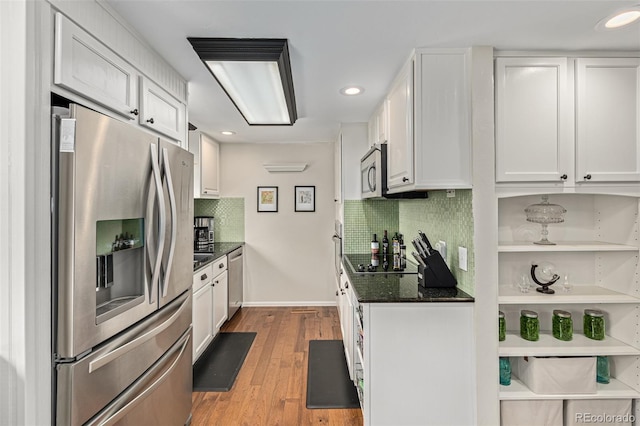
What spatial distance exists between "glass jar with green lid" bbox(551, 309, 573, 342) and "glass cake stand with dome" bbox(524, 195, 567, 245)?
43cm

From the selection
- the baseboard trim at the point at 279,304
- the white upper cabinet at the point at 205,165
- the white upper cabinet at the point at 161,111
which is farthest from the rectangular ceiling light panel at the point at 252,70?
the baseboard trim at the point at 279,304

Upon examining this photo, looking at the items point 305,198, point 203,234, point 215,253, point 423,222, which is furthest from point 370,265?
point 203,234

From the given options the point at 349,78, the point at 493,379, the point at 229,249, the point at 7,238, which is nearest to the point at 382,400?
the point at 493,379

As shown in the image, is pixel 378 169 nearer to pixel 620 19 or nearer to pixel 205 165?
pixel 620 19

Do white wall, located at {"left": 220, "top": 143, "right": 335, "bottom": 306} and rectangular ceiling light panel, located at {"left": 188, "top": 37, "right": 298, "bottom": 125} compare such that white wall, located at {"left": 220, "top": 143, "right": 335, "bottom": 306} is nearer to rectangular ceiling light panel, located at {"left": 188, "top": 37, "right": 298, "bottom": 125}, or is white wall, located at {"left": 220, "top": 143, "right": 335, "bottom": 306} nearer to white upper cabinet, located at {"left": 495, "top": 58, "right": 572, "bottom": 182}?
rectangular ceiling light panel, located at {"left": 188, "top": 37, "right": 298, "bottom": 125}

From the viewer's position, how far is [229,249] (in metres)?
3.87

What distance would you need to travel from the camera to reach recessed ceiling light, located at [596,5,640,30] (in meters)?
1.48

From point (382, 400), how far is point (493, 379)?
0.63 metres

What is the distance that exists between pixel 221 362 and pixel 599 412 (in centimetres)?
275

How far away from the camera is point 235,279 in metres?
4.11

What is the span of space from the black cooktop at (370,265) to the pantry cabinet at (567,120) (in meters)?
1.18

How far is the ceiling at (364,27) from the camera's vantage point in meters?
1.43

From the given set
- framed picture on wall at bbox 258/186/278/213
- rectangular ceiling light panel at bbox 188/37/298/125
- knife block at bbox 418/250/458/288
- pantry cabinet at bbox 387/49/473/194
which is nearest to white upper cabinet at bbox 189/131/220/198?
framed picture on wall at bbox 258/186/278/213

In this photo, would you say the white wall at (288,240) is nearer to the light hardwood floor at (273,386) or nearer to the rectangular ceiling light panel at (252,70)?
the light hardwood floor at (273,386)
